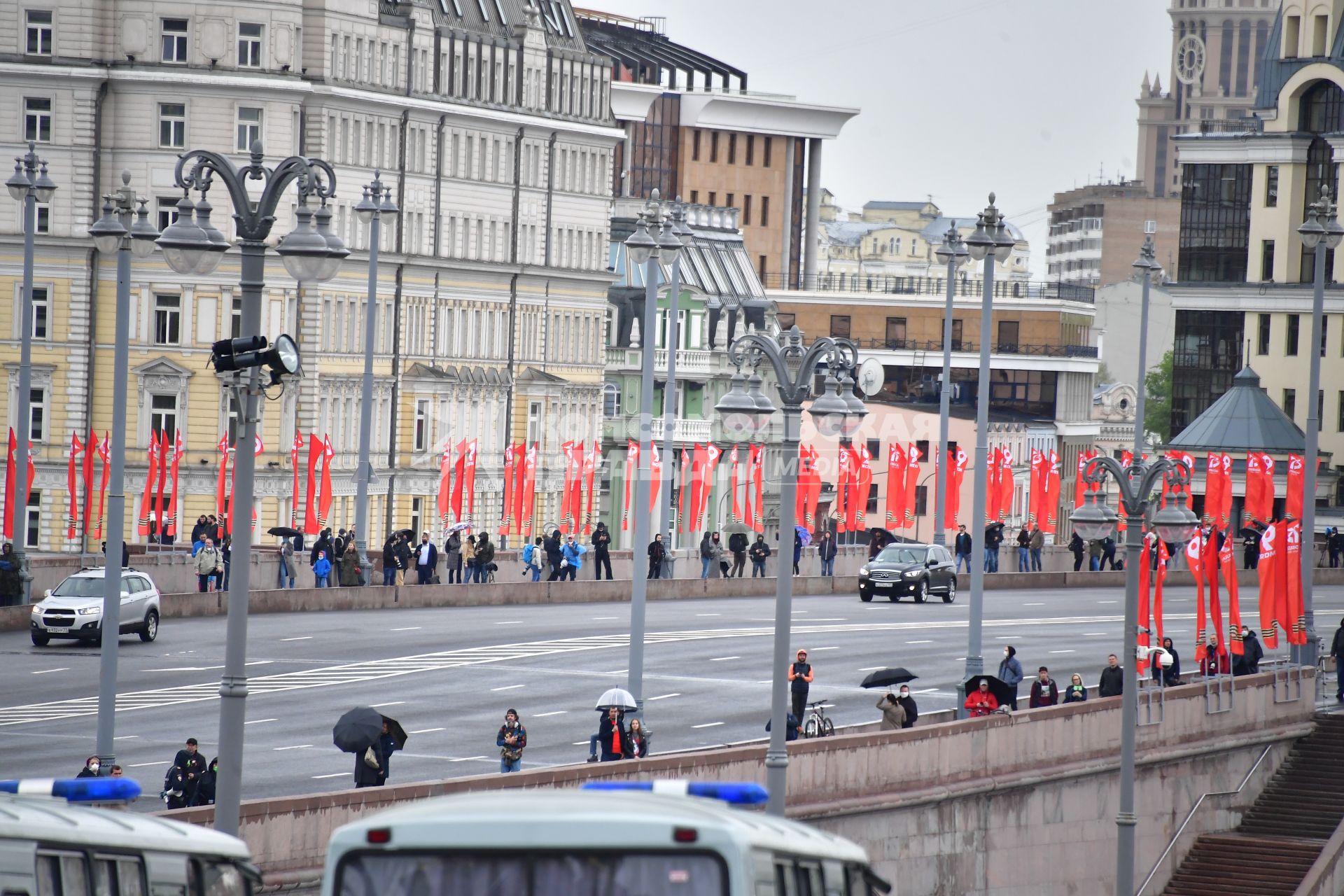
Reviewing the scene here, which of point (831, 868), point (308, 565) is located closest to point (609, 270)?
point (308, 565)

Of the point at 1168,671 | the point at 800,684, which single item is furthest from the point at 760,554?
the point at 800,684

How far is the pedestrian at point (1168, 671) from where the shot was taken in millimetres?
48469

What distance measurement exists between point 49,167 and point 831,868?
75.6 m

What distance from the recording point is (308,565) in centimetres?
6269

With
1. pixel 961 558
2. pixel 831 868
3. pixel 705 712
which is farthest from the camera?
pixel 961 558

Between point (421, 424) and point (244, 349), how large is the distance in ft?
254

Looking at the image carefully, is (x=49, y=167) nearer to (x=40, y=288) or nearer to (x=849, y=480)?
(x=40, y=288)

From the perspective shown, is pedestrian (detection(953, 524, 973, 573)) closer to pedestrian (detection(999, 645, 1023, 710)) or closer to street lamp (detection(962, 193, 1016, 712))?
street lamp (detection(962, 193, 1016, 712))

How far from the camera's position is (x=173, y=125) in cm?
8931

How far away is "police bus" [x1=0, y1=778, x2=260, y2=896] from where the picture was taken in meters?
15.3

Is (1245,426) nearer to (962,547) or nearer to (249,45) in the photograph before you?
(962,547)

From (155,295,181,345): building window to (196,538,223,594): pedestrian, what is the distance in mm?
33902

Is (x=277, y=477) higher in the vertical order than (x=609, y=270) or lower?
lower

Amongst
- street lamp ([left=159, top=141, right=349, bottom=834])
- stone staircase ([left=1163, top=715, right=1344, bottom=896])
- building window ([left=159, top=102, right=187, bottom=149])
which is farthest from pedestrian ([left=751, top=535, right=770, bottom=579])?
street lamp ([left=159, top=141, right=349, bottom=834])
